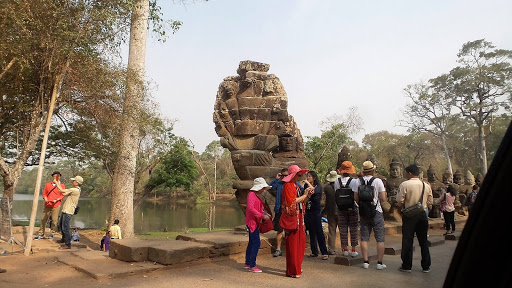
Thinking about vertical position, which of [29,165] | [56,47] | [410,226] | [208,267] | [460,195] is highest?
[56,47]

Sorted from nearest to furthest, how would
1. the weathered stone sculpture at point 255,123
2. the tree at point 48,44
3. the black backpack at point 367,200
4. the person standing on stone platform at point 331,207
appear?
1. the black backpack at point 367,200
2. the person standing on stone platform at point 331,207
3. the tree at point 48,44
4. the weathered stone sculpture at point 255,123

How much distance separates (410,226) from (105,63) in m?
7.84

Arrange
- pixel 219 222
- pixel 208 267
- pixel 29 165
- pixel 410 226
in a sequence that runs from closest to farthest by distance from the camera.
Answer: pixel 410 226 → pixel 208 267 → pixel 29 165 → pixel 219 222

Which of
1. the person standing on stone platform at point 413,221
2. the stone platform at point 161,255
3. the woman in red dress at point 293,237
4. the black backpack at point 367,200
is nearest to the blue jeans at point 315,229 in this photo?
the stone platform at point 161,255

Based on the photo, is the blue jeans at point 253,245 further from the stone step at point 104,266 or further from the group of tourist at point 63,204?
the group of tourist at point 63,204

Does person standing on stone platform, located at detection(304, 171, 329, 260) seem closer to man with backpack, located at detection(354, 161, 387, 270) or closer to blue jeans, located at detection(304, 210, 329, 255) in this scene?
blue jeans, located at detection(304, 210, 329, 255)

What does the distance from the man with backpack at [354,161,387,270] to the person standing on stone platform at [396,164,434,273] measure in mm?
288

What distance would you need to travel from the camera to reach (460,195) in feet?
53.9

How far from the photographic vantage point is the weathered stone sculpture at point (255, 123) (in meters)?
7.90

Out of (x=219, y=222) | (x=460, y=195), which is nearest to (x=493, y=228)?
(x=460, y=195)

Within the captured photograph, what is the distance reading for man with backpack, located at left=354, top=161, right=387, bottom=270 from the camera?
5465 mm

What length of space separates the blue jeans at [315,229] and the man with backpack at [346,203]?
346 millimetres

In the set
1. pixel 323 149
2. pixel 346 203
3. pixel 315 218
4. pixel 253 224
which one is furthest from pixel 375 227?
pixel 323 149

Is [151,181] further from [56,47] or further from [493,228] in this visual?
[493,228]
